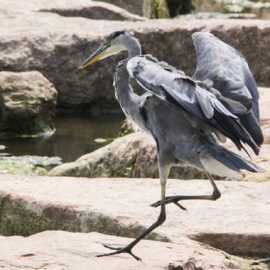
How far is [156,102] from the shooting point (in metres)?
5.31

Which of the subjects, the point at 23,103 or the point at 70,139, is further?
the point at 70,139

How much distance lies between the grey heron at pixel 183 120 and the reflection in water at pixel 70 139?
360 centimetres

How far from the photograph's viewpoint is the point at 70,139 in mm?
9641

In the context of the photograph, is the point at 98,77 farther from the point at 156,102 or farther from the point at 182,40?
the point at 156,102

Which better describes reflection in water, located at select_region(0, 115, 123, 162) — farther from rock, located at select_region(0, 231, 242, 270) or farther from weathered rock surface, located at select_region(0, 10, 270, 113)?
rock, located at select_region(0, 231, 242, 270)

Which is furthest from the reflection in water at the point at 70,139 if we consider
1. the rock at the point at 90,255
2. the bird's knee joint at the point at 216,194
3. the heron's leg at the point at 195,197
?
the rock at the point at 90,255

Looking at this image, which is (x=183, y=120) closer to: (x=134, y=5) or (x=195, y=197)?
(x=195, y=197)

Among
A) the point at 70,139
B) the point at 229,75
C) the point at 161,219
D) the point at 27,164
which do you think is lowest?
the point at 70,139

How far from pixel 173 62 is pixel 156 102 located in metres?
5.76

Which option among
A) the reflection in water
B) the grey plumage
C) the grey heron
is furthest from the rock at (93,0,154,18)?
the grey heron

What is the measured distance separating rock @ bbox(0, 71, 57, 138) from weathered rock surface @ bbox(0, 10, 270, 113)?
875mm

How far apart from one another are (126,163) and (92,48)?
11.9 feet

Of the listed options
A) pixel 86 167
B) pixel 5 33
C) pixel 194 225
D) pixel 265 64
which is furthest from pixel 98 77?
pixel 194 225

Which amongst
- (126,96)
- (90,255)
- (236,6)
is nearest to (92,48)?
(126,96)
